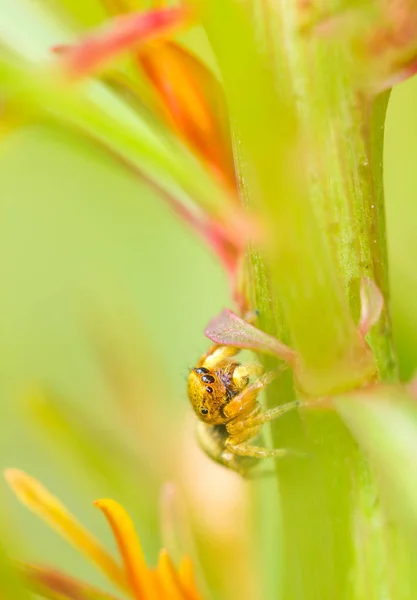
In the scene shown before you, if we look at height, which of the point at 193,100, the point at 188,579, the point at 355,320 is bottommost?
the point at 188,579

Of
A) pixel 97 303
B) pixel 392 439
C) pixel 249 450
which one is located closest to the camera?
pixel 392 439

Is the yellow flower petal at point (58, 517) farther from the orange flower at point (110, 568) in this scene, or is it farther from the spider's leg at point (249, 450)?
the spider's leg at point (249, 450)

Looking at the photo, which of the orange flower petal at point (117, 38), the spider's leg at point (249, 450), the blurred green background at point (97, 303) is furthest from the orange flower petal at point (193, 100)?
the blurred green background at point (97, 303)

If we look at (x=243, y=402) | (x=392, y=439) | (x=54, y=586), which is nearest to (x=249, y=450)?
(x=243, y=402)

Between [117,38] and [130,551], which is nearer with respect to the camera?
[117,38]

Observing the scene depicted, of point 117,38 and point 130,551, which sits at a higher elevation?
point 117,38

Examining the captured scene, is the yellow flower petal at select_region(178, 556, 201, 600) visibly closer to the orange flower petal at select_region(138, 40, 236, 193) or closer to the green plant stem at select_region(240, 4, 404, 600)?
the green plant stem at select_region(240, 4, 404, 600)

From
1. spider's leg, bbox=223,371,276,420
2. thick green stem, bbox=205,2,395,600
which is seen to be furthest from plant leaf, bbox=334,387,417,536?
spider's leg, bbox=223,371,276,420

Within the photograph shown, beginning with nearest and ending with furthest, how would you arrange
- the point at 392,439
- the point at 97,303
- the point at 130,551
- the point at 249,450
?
the point at 392,439 < the point at 130,551 < the point at 249,450 < the point at 97,303

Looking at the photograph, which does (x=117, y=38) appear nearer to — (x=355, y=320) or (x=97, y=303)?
(x=355, y=320)
